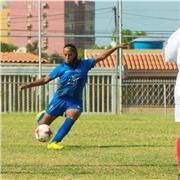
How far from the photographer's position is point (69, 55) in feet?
42.0

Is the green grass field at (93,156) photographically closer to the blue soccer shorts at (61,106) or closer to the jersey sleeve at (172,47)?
the blue soccer shorts at (61,106)

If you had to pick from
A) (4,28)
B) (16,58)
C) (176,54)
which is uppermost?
(4,28)

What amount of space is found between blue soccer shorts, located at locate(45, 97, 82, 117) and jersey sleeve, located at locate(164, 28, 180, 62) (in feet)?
16.3

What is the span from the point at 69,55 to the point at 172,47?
459 cm

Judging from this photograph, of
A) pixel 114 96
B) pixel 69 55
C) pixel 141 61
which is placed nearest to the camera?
pixel 69 55

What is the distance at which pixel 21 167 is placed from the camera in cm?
965

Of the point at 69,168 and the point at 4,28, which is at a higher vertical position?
the point at 4,28

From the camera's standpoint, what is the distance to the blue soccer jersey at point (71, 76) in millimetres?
13273

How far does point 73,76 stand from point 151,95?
852 inches

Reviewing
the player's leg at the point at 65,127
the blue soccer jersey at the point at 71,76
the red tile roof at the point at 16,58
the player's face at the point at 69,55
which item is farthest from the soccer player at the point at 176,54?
the red tile roof at the point at 16,58

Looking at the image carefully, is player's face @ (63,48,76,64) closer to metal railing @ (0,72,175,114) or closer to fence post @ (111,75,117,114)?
metal railing @ (0,72,175,114)

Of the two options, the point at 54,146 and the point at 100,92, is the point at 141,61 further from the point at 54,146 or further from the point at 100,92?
the point at 54,146

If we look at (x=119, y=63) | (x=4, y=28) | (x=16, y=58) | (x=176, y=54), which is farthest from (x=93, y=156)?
(x=4, y=28)

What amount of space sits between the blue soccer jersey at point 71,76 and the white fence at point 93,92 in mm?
18016
